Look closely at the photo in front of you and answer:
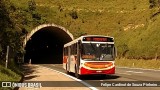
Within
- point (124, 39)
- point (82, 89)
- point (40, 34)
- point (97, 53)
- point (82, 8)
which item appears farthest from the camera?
point (82, 8)

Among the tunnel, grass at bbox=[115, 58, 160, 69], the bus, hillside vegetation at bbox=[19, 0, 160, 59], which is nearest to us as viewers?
the bus

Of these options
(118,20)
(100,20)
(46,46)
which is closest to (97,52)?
(46,46)

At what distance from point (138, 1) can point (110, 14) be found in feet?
40.9

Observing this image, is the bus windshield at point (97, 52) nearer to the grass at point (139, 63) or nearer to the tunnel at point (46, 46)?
the grass at point (139, 63)

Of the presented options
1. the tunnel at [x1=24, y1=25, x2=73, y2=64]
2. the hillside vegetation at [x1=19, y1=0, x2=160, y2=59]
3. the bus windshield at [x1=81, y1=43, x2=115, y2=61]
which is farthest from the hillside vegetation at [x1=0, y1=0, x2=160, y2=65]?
the bus windshield at [x1=81, y1=43, x2=115, y2=61]

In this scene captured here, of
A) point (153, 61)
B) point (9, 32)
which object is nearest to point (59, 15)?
point (153, 61)

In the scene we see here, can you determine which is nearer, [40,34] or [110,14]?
[40,34]

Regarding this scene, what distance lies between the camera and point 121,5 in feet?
298

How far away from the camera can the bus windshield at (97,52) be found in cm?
2234

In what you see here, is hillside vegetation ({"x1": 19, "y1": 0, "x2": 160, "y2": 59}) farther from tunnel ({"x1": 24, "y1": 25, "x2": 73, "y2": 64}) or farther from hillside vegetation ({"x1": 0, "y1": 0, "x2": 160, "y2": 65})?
tunnel ({"x1": 24, "y1": 25, "x2": 73, "y2": 64})

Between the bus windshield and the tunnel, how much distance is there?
33.4 meters

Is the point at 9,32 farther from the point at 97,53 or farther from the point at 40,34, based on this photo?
the point at 40,34

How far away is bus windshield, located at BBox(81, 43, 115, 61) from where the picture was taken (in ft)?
73.3

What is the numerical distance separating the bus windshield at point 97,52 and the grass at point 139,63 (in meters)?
17.8
